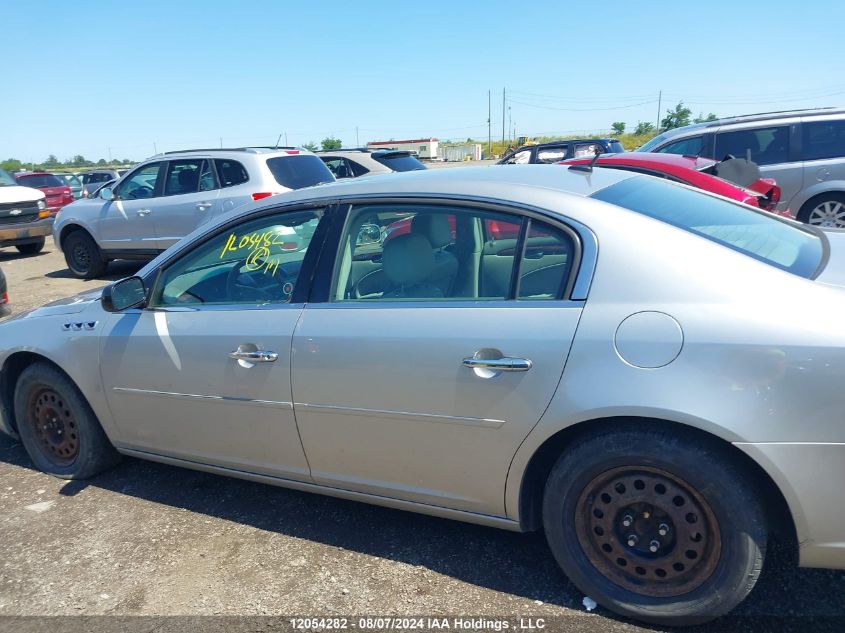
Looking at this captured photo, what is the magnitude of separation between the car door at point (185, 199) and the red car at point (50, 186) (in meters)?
10.7

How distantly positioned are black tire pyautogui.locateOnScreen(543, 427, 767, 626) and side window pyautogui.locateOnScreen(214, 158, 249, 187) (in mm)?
7279

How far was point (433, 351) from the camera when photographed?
8.57 feet

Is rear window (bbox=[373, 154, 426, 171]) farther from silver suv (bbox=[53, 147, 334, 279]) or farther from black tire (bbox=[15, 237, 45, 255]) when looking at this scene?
black tire (bbox=[15, 237, 45, 255])

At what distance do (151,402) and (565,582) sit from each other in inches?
85.2

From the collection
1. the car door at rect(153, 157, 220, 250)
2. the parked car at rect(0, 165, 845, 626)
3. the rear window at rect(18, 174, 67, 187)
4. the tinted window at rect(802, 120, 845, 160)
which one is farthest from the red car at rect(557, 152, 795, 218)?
the rear window at rect(18, 174, 67, 187)

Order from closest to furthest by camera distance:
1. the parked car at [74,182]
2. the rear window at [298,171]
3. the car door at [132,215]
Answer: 1. the rear window at [298,171]
2. the car door at [132,215]
3. the parked car at [74,182]

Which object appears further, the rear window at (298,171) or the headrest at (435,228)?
the rear window at (298,171)

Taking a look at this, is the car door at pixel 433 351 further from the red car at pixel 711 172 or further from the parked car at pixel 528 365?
the red car at pixel 711 172

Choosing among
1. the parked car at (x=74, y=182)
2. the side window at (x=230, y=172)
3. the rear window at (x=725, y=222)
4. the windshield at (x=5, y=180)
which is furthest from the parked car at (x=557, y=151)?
the parked car at (x=74, y=182)

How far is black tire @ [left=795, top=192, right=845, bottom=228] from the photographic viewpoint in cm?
846

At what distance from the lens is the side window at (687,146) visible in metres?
9.15

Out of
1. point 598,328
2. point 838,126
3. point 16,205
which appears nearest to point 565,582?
point 598,328

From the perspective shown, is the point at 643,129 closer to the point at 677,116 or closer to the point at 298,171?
the point at 677,116

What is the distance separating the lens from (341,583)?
286 cm
